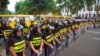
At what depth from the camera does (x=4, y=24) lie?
15.7 metres

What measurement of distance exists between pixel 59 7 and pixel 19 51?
106 metres

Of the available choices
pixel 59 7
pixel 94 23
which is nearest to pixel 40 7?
pixel 59 7

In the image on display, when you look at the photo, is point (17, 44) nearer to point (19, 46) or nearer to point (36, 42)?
point (19, 46)

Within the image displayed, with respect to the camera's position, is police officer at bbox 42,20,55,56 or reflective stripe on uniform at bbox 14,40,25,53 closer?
reflective stripe on uniform at bbox 14,40,25,53

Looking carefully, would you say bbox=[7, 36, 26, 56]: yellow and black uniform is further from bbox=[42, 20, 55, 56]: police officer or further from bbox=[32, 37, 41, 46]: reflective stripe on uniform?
bbox=[42, 20, 55, 56]: police officer

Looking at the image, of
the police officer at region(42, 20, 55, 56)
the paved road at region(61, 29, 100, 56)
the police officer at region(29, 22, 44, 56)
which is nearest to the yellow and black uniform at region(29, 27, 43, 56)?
the police officer at region(29, 22, 44, 56)

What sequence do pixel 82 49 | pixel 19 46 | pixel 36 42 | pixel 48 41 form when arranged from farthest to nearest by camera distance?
pixel 82 49 < pixel 48 41 < pixel 36 42 < pixel 19 46

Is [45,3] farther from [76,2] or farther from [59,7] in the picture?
[59,7]

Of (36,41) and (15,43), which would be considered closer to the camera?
(15,43)

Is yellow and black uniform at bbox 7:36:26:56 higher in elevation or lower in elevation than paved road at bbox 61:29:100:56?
higher

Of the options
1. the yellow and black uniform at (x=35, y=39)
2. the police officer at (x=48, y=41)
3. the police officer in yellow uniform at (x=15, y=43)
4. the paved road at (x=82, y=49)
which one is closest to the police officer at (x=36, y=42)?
the yellow and black uniform at (x=35, y=39)

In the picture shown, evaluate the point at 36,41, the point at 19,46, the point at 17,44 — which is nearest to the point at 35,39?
the point at 36,41

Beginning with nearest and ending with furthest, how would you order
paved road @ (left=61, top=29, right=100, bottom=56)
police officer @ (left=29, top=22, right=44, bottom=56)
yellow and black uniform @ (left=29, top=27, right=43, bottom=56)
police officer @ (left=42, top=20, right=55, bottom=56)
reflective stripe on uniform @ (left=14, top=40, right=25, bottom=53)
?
reflective stripe on uniform @ (left=14, top=40, right=25, bottom=53) < police officer @ (left=29, top=22, right=44, bottom=56) < yellow and black uniform @ (left=29, top=27, right=43, bottom=56) < police officer @ (left=42, top=20, right=55, bottom=56) < paved road @ (left=61, top=29, right=100, bottom=56)

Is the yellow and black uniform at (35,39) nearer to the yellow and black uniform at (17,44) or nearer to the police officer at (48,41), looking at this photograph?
the police officer at (48,41)
